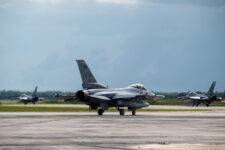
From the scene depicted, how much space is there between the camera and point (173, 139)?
20062 millimetres

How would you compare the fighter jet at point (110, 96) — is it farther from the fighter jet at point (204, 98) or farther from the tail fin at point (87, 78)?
the fighter jet at point (204, 98)

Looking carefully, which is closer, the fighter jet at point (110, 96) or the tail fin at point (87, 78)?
the fighter jet at point (110, 96)

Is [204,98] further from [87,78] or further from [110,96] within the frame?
[110,96]

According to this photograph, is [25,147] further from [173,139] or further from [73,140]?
[173,139]

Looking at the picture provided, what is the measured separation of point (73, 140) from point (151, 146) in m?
3.84

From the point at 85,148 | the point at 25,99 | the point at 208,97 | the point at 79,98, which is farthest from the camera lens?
the point at 25,99

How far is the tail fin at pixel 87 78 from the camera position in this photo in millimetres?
52969

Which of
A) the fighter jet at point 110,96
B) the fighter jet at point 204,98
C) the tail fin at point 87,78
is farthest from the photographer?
the fighter jet at point 204,98

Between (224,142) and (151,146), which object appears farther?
(224,142)

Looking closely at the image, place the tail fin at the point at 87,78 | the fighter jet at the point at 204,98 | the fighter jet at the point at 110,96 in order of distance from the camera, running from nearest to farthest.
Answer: the fighter jet at the point at 110,96
the tail fin at the point at 87,78
the fighter jet at the point at 204,98

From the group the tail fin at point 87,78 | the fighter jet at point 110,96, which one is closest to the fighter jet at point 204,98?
the fighter jet at point 110,96

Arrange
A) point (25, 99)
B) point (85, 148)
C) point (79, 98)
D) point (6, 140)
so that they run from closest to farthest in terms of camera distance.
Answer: point (85, 148)
point (6, 140)
point (79, 98)
point (25, 99)

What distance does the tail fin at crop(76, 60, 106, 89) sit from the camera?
174ft

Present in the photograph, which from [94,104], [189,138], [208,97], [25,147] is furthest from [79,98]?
[208,97]
